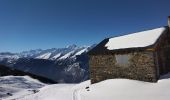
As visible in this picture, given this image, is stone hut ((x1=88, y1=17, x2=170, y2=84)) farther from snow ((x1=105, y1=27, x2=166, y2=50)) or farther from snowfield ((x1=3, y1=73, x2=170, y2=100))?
snowfield ((x1=3, y1=73, x2=170, y2=100))

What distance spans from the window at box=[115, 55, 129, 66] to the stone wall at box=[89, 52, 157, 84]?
175 millimetres

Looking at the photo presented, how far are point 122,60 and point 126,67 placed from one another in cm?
96

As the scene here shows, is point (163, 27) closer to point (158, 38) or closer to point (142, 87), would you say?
point (158, 38)

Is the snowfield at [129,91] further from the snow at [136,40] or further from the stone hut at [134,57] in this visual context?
the snow at [136,40]

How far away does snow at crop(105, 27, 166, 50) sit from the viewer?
25.9 m

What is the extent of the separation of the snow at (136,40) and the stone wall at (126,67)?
1.25m

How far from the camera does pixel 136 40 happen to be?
27922 mm

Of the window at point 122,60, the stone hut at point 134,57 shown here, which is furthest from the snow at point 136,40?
the window at point 122,60

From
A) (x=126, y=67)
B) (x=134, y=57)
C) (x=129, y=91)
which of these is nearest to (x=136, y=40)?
(x=134, y=57)

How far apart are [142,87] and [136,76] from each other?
9.18ft

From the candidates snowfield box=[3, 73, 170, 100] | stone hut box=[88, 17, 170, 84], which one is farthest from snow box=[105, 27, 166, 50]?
snowfield box=[3, 73, 170, 100]

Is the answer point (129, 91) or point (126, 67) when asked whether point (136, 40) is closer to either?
point (126, 67)

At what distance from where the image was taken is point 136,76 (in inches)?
1009

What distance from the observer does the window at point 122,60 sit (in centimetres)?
2672
